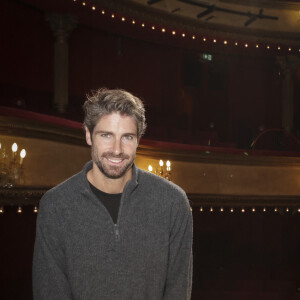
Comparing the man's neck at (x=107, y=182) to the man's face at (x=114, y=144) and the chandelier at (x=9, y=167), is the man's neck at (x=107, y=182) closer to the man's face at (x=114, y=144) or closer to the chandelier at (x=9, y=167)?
the man's face at (x=114, y=144)

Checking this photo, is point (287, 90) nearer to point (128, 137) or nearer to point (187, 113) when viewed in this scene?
point (187, 113)

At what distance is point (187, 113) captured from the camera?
984cm

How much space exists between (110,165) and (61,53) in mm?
6267

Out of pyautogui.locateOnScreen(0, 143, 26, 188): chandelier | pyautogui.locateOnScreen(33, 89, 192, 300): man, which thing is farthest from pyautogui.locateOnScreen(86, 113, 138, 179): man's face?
pyautogui.locateOnScreen(0, 143, 26, 188): chandelier

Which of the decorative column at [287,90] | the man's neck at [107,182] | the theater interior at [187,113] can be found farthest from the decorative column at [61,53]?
the man's neck at [107,182]

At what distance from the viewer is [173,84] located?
9.77 m

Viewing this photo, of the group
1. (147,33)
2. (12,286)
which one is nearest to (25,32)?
(147,33)

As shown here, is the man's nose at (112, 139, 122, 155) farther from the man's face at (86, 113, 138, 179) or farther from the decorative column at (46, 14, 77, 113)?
the decorative column at (46, 14, 77, 113)

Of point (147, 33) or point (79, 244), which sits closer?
point (79, 244)

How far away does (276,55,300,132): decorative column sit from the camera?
34.3ft

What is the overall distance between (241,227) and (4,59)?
460 centimetres

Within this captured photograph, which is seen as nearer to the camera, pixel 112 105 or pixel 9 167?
pixel 112 105

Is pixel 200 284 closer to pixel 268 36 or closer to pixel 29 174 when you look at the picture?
pixel 29 174

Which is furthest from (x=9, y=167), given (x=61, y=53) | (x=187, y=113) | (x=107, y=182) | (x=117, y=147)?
(x=187, y=113)
